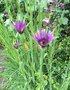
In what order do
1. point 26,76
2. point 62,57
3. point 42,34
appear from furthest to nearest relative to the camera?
1. point 62,57
2. point 26,76
3. point 42,34

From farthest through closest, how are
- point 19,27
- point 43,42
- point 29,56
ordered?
1. point 29,56
2. point 19,27
3. point 43,42

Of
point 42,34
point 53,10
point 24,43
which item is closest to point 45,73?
point 24,43

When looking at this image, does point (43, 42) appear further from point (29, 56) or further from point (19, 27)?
point (29, 56)

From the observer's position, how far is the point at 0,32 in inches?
89.4

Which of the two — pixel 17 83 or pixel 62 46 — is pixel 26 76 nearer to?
pixel 17 83

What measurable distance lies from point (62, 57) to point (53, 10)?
0.48 metres

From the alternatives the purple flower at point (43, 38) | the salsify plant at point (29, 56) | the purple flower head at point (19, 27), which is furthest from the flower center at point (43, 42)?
the salsify plant at point (29, 56)

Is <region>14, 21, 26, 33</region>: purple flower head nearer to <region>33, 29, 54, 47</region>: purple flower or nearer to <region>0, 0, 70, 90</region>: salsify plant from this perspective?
<region>33, 29, 54, 47</region>: purple flower

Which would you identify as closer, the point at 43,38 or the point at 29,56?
the point at 43,38

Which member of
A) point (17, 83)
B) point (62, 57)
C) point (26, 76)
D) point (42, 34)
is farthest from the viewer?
point (62, 57)

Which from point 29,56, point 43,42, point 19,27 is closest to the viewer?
point 43,42

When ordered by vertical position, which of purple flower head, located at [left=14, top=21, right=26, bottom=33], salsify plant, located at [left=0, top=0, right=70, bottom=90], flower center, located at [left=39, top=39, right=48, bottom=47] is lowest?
salsify plant, located at [left=0, top=0, right=70, bottom=90]

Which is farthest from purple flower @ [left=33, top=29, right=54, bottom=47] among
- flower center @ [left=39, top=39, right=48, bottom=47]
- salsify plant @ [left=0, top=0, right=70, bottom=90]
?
salsify plant @ [left=0, top=0, right=70, bottom=90]

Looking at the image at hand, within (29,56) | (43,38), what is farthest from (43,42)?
(29,56)
